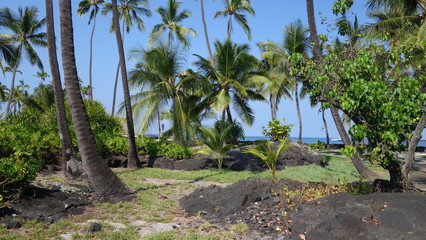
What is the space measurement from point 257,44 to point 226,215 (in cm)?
2542

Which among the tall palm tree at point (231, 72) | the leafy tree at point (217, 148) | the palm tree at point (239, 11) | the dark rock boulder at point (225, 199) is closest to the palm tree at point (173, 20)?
the palm tree at point (239, 11)

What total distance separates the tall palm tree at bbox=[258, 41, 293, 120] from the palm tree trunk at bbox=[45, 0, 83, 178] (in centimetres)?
1617

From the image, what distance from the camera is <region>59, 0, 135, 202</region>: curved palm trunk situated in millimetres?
7445

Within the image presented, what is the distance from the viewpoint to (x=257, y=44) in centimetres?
3020

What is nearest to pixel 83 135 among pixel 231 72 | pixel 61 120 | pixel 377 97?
pixel 61 120

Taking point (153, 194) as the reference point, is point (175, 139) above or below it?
above

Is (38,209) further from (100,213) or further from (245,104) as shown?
(245,104)

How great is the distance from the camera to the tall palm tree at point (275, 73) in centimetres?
2592

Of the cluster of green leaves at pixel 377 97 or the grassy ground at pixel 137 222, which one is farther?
the cluster of green leaves at pixel 377 97

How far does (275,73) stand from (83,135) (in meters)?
20.9

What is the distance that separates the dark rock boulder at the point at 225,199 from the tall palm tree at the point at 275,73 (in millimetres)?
17080

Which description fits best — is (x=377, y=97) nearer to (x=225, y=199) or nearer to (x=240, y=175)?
(x=225, y=199)

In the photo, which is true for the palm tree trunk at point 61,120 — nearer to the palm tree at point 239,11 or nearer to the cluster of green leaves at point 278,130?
the cluster of green leaves at point 278,130

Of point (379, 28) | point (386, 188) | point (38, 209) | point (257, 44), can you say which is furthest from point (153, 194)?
point (257, 44)
